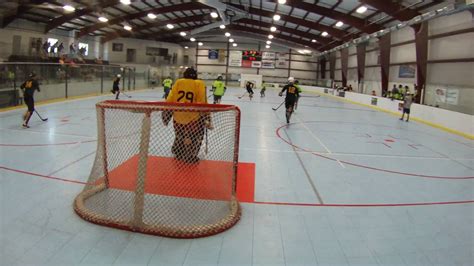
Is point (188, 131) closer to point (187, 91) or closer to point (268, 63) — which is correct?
point (187, 91)

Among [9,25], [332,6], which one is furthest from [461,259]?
[9,25]

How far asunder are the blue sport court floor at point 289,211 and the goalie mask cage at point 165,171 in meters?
0.22

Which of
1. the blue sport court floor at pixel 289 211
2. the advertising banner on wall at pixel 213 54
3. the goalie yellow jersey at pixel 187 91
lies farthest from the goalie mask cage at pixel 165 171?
the advertising banner on wall at pixel 213 54

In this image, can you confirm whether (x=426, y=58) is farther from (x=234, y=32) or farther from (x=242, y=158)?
(x=234, y=32)

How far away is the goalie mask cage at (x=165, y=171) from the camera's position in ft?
13.1

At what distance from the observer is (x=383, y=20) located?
75.0 ft

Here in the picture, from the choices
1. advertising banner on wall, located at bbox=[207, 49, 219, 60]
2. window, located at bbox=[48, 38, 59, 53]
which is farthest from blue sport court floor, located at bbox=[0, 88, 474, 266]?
advertising banner on wall, located at bbox=[207, 49, 219, 60]

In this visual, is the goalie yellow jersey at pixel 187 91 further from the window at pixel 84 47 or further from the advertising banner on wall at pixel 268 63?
the advertising banner on wall at pixel 268 63

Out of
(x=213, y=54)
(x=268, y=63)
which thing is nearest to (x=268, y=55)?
(x=268, y=63)

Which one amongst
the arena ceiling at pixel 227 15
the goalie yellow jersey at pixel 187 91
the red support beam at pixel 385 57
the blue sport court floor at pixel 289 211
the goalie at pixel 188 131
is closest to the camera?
the blue sport court floor at pixel 289 211

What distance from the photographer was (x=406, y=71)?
74.1 ft

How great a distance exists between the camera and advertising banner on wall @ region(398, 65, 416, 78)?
71.5 ft

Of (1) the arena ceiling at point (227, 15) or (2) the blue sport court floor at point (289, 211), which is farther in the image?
(1) the arena ceiling at point (227, 15)

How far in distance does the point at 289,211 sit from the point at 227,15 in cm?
2795
